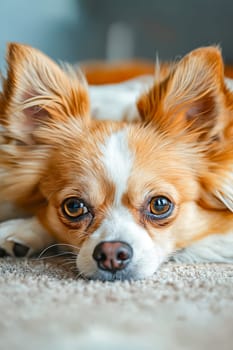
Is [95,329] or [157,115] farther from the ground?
[157,115]

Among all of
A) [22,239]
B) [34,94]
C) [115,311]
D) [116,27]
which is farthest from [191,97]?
[116,27]

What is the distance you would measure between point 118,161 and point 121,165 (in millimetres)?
14

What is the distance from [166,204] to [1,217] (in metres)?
0.56

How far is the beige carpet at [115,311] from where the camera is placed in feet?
3.18

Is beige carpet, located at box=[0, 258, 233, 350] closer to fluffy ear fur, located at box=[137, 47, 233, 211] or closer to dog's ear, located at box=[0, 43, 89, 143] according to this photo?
fluffy ear fur, located at box=[137, 47, 233, 211]

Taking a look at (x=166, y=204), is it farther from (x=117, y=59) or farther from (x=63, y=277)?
(x=117, y=59)

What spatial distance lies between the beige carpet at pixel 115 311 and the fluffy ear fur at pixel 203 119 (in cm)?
26

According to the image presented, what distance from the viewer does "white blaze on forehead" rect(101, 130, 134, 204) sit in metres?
1.48

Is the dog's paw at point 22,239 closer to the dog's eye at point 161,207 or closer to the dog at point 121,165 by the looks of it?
the dog at point 121,165

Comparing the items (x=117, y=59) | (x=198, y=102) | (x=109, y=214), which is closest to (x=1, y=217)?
(x=109, y=214)

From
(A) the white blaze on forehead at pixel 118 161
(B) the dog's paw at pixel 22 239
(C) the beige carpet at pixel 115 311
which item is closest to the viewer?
(C) the beige carpet at pixel 115 311

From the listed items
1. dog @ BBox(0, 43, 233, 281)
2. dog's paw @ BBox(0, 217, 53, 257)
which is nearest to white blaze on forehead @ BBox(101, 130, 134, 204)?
dog @ BBox(0, 43, 233, 281)

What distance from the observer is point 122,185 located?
1478mm

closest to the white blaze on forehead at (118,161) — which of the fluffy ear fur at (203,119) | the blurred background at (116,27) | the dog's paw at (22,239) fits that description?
the fluffy ear fur at (203,119)
